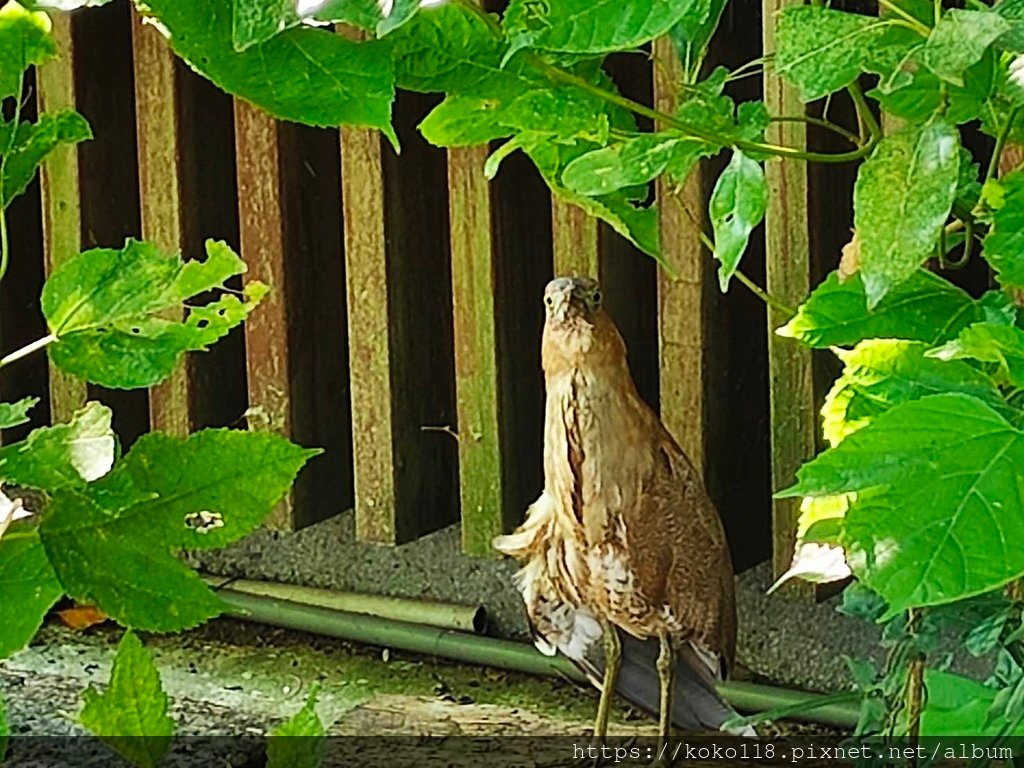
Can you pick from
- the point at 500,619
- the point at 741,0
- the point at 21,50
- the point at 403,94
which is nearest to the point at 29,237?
the point at 403,94

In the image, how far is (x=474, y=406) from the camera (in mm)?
2262

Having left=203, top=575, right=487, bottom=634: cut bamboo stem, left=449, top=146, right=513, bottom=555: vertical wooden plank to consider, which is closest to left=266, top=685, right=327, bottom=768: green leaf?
left=449, top=146, right=513, bottom=555: vertical wooden plank

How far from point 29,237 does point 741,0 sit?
1245 millimetres

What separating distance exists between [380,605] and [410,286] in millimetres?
460

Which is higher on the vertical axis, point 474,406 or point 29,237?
point 29,237

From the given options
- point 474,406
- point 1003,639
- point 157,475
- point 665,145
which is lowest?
point 474,406

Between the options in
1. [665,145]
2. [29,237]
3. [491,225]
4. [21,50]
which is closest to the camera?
[21,50]

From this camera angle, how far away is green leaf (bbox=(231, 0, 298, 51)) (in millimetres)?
545

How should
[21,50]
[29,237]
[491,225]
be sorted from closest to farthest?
[21,50], [491,225], [29,237]

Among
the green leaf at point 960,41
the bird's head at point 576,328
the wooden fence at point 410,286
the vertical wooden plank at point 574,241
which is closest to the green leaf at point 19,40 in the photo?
the green leaf at point 960,41

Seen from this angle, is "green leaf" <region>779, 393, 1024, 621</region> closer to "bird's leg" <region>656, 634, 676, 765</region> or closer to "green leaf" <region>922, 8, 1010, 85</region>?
"green leaf" <region>922, 8, 1010, 85</region>

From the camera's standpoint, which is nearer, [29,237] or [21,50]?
[21,50]

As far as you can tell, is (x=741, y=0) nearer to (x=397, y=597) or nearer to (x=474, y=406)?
(x=474, y=406)

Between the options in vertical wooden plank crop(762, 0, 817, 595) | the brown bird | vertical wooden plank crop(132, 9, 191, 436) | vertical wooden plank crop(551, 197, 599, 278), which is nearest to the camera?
the brown bird
